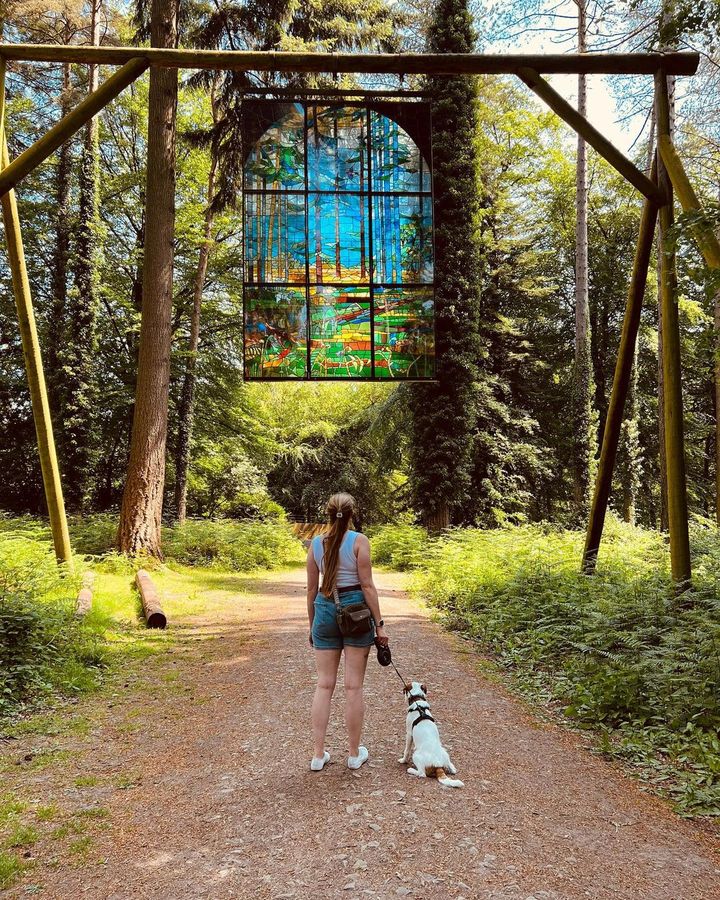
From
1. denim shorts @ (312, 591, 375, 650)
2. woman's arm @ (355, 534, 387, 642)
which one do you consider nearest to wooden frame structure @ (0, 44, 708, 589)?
woman's arm @ (355, 534, 387, 642)

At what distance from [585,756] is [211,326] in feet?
73.0

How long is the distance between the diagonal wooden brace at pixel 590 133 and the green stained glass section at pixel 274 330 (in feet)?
17.4

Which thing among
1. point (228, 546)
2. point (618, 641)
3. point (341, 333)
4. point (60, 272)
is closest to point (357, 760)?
point (618, 641)

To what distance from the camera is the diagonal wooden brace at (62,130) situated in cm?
781

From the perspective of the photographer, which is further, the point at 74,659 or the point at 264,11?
the point at 264,11

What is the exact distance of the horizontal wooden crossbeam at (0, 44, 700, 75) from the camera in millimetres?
8203

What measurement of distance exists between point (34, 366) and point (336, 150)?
6456 millimetres

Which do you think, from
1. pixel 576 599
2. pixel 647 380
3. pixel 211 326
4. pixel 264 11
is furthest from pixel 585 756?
pixel 647 380

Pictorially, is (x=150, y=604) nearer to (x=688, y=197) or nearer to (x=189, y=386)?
(x=688, y=197)

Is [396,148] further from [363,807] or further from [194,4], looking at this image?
[363,807]

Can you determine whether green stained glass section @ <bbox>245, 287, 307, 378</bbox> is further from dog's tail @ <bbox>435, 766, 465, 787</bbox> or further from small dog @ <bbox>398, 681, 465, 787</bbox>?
dog's tail @ <bbox>435, 766, 465, 787</bbox>

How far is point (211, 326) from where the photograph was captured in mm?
25125

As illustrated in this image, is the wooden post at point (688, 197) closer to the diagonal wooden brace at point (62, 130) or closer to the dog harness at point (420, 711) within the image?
the dog harness at point (420, 711)

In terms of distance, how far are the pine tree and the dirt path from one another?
11989 millimetres
